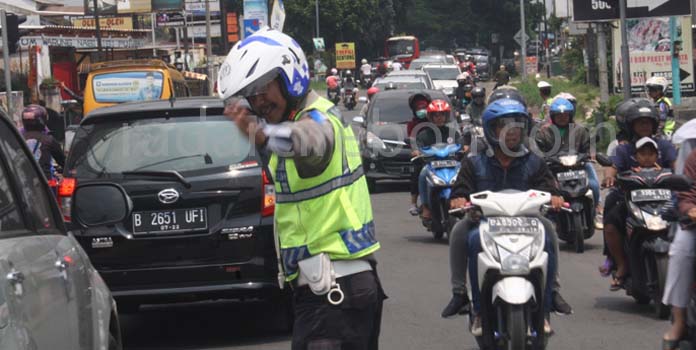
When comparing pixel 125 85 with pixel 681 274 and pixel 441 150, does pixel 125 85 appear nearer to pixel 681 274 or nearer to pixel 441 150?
pixel 441 150

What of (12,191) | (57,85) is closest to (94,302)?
(12,191)

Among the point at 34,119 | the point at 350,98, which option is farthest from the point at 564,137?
the point at 350,98

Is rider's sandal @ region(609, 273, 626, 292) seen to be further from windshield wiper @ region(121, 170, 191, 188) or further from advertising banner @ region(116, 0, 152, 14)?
advertising banner @ region(116, 0, 152, 14)

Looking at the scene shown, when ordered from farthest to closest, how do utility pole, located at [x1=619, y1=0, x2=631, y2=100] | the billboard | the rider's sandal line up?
the billboard < utility pole, located at [x1=619, y1=0, x2=631, y2=100] < the rider's sandal

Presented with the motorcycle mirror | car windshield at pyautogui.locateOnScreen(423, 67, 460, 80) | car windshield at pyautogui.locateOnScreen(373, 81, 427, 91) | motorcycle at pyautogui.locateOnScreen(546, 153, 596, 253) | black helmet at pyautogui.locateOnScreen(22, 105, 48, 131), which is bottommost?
motorcycle at pyautogui.locateOnScreen(546, 153, 596, 253)

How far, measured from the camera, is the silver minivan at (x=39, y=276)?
11.5 feet

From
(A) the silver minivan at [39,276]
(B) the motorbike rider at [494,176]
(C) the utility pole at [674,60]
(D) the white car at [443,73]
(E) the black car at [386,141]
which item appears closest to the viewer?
(A) the silver minivan at [39,276]

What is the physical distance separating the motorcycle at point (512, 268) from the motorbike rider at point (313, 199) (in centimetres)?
210

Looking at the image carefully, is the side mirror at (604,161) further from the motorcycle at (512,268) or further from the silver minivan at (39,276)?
the silver minivan at (39,276)

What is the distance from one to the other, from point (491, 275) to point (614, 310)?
9.32 ft

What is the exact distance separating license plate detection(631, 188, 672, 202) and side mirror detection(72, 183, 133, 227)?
4.81 metres

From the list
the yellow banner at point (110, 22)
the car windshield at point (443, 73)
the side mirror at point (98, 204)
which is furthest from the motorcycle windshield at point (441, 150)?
the yellow banner at point (110, 22)

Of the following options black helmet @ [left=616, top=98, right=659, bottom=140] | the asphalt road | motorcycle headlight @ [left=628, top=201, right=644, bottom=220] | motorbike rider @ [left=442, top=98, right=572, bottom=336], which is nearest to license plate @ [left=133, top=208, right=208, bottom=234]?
the asphalt road

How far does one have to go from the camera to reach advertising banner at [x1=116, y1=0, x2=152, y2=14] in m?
56.4
